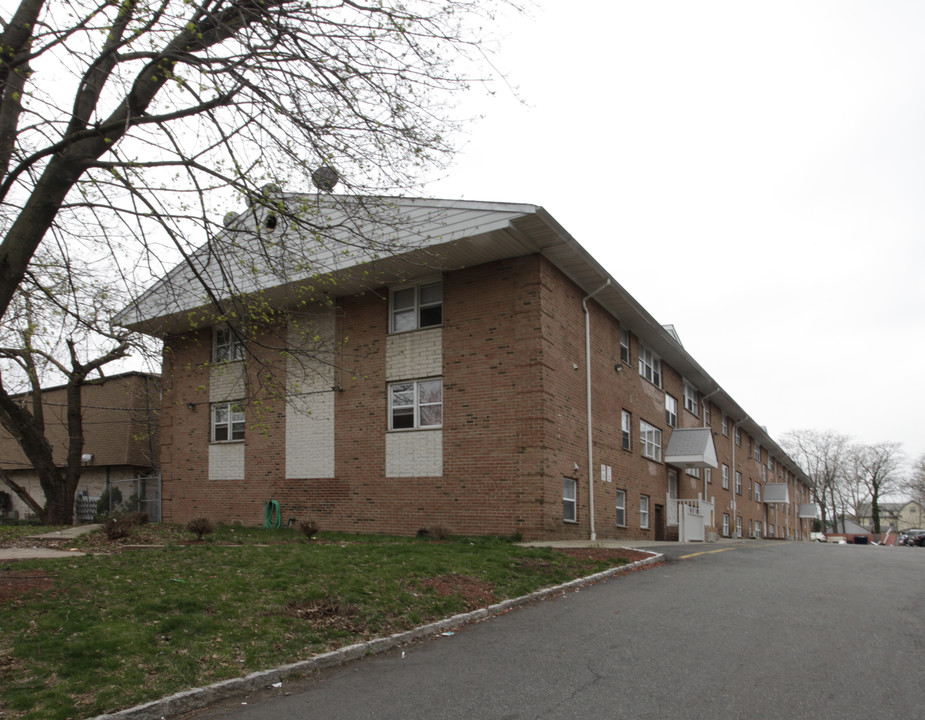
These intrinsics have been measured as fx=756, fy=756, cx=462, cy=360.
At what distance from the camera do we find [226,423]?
22453mm

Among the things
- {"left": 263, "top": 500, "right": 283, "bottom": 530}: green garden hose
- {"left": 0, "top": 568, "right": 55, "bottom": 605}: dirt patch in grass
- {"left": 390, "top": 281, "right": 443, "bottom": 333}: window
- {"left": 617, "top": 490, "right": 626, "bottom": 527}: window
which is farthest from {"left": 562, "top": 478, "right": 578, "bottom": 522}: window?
{"left": 0, "top": 568, "right": 55, "bottom": 605}: dirt patch in grass

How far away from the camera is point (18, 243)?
312 inches

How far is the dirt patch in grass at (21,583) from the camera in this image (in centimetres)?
744

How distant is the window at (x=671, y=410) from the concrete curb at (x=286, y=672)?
18413 mm

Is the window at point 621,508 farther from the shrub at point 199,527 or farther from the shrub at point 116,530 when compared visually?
the shrub at point 116,530

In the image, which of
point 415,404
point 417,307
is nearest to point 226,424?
point 415,404

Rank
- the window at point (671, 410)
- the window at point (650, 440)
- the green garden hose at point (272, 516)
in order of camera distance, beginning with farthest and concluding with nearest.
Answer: the window at point (671, 410) < the window at point (650, 440) < the green garden hose at point (272, 516)

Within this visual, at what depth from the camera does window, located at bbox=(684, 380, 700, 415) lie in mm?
30375

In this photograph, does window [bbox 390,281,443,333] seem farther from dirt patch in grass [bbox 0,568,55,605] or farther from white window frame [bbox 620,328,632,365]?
dirt patch in grass [bbox 0,568,55,605]

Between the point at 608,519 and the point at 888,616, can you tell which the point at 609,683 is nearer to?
the point at 888,616

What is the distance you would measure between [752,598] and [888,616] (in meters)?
1.75

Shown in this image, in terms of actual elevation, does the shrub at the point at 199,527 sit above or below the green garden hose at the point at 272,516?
above

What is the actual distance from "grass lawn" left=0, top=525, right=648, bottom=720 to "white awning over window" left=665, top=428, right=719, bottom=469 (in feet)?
48.2

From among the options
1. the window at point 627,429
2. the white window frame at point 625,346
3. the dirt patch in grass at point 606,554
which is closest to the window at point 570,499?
the dirt patch in grass at point 606,554
